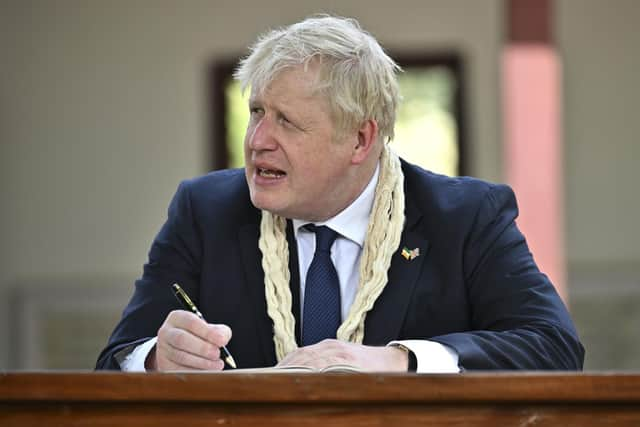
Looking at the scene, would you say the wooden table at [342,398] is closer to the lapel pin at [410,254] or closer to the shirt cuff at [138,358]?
the shirt cuff at [138,358]

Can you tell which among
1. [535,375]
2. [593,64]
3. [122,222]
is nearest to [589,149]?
[593,64]

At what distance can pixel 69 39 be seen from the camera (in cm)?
804

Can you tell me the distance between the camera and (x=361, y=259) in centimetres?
274

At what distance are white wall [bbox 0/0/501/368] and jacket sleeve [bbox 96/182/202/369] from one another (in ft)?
16.8

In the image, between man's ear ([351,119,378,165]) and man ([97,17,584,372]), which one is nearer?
man ([97,17,584,372])

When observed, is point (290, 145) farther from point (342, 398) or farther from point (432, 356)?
point (342, 398)

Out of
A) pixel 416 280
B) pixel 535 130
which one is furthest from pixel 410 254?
pixel 535 130

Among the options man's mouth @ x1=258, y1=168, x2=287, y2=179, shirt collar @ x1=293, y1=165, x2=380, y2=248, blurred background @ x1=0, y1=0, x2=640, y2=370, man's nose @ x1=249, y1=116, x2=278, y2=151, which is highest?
man's nose @ x1=249, y1=116, x2=278, y2=151

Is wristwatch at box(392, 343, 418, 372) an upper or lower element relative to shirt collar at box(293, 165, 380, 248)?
lower

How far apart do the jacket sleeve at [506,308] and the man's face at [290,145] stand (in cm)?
36

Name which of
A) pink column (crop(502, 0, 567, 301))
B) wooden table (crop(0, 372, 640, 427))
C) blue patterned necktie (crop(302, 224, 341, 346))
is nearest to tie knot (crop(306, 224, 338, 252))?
blue patterned necktie (crop(302, 224, 341, 346))

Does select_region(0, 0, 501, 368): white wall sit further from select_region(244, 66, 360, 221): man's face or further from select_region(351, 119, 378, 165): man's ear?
select_region(244, 66, 360, 221): man's face

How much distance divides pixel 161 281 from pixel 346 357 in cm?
61

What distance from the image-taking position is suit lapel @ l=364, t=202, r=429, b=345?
2674 millimetres
